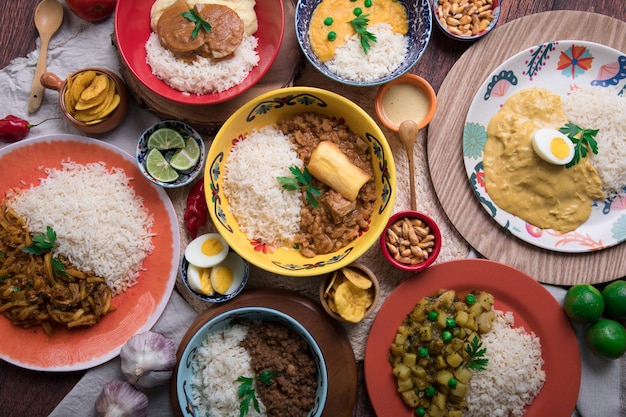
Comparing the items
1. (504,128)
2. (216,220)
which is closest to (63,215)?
(216,220)

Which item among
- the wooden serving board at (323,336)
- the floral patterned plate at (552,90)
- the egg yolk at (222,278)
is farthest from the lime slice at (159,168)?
the floral patterned plate at (552,90)

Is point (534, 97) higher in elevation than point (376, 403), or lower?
higher

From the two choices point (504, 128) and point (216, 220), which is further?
point (504, 128)

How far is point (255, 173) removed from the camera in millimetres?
2795

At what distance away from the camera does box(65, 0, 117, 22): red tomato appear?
2.89 metres

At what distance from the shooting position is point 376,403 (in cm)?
292

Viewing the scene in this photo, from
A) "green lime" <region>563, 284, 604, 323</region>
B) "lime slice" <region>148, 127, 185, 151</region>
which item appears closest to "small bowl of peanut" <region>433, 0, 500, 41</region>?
"green lime" <region>563, 284, 604, 323</region>

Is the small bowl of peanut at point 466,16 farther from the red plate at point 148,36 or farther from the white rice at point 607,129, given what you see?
the red plate at point 148,36

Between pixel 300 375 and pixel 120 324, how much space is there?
1.10m

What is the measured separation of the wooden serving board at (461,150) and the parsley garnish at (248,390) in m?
A: 1.37

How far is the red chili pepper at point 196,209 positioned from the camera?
9.71ft

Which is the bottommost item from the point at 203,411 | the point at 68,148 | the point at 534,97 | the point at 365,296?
the point at 203,411

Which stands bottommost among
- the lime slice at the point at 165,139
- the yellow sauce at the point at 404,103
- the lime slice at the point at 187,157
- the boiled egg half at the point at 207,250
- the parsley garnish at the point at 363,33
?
the boiled egg half at the point at 207,250

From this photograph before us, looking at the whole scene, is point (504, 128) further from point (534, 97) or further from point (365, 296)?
point (365, 296)
